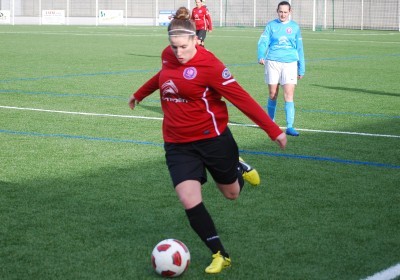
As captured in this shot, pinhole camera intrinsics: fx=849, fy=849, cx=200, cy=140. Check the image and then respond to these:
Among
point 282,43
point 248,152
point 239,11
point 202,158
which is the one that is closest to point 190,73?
point 202,158

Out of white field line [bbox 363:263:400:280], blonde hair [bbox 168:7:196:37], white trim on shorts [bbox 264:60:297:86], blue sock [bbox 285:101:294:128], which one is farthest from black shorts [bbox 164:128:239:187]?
white trim on shorts [bbox 264:60:297:86]

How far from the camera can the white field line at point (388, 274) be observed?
220 inches

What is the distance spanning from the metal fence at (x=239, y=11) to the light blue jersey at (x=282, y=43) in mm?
42752

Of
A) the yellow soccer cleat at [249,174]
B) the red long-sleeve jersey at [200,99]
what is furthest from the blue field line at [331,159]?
the red long-sleeve jersey at [200,99]

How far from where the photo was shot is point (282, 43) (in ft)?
40.9

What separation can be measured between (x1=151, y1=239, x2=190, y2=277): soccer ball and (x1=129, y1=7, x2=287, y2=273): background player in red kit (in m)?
0.19

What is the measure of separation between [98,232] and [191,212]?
4.04 ft

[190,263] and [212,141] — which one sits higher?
[212,141]

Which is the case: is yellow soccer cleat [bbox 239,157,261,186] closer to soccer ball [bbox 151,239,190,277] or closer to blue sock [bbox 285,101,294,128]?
soccer ball [bbox 151,239,190,277]

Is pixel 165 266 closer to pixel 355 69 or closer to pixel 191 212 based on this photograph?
pixel 191 212

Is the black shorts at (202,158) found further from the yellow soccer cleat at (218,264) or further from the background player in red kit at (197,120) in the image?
the yellow soccer cleat at (218,264)

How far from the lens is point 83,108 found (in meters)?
14.6

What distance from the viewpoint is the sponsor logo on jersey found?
602 cm

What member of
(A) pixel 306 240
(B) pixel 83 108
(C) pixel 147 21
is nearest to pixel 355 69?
(B) pixel 83 108
